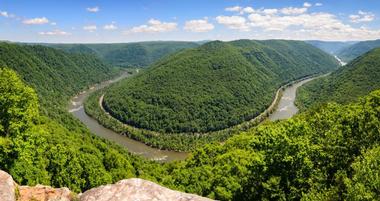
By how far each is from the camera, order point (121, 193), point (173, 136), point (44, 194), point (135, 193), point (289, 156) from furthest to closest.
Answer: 1. point (173, 136)
2. point (289, 156)
3. point (44, 194)
4. point (121, 193)
5. point (135, 193)

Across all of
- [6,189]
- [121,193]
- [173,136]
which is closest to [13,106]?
[6,189]

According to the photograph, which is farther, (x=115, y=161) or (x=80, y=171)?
(x=115, y=161)

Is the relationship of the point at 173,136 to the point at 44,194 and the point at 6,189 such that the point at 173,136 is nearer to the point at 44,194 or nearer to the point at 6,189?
the point at 44,194

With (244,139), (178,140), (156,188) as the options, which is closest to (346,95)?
(178,140)

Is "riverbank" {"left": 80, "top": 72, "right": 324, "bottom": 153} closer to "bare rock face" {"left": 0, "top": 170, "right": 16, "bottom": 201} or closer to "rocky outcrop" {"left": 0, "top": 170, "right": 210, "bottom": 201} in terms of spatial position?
"rocky outcrop" {"left": 0, "top": 170, "right": 210, "bottom": 201}

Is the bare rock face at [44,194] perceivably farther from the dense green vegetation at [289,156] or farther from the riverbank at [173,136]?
the riverbank at [173,136]

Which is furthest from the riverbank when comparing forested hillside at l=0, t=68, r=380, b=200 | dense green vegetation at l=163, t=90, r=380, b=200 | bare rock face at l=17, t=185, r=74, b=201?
bare rock face at l=17, t=185, r=74, b=201

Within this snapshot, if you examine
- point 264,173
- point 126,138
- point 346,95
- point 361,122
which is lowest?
point 126,138

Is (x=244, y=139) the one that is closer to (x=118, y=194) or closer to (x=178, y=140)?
(x=118, y=194)
